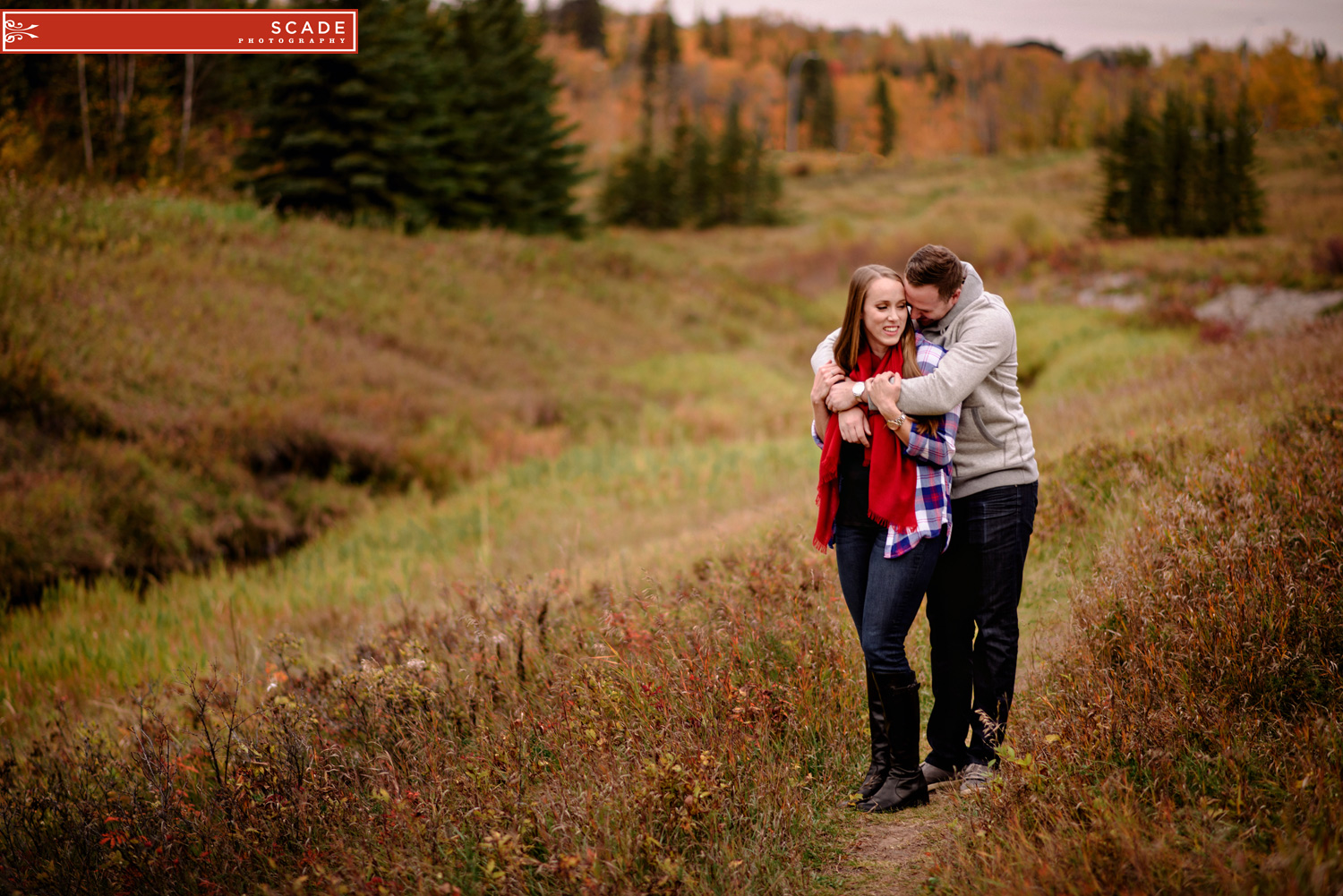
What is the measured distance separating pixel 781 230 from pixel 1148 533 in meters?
48.4

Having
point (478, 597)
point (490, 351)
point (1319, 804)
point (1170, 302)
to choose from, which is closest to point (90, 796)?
point (478, 597)

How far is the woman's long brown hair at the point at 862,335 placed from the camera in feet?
10.1

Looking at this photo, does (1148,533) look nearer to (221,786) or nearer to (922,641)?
(922,641)

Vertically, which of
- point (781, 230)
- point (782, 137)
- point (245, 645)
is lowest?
point (245, 645)

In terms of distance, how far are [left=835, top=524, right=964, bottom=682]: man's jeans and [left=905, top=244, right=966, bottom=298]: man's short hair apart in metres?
0.99

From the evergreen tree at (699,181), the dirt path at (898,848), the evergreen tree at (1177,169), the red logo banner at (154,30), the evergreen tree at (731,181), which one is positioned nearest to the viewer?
the dirt path at (898,848)

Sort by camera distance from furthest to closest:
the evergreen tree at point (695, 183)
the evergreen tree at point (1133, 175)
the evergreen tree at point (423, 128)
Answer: the evergreen tree at point (695, 183) → the evergreen tree at point (1133, 175) → the evergreen tree at point (423, 128)

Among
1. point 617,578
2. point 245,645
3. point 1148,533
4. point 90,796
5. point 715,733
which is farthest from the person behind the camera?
point 245,645

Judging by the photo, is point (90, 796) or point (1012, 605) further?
point (90, 796)

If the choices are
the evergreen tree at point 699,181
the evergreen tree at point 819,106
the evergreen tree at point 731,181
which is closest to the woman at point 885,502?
the evergreen tree at point 699,181

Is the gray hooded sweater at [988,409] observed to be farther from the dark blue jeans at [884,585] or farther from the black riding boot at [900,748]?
the black riding boot at [900,748]

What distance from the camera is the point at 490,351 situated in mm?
18969

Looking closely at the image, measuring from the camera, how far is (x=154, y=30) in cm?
1148

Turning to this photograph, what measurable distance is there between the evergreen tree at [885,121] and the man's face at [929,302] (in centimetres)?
9691
